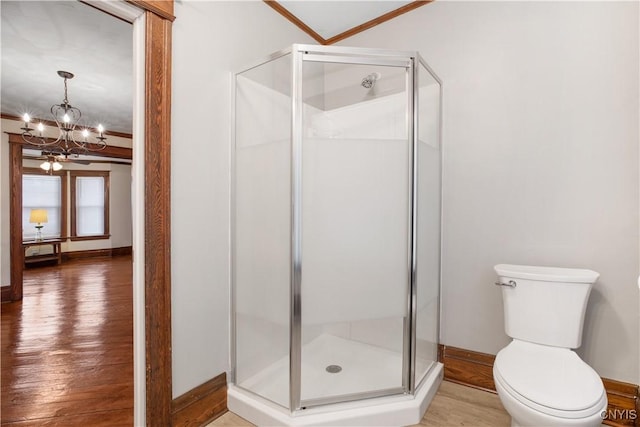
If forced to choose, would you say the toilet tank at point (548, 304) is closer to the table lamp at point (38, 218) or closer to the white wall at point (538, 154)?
the white wall at point (538, 154)

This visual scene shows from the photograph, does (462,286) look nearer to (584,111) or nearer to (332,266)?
(332,266)

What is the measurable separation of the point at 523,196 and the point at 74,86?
4314 millimetres

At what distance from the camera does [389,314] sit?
5.83ft

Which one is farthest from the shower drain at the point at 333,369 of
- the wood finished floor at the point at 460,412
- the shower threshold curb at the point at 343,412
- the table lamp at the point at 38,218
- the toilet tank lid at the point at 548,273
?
the table lamp at the point at 38,218

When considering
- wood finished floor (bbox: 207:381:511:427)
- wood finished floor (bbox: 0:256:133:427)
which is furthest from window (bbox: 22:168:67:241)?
wood finished floor (bbox: 207:381:511:427)

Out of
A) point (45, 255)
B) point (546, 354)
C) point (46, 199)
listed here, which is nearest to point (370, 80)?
point (546, 354)

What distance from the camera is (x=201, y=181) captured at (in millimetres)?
1748

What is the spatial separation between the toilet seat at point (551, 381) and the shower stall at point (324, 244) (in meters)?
0.52

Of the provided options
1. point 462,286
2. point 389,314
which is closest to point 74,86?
point 389,314

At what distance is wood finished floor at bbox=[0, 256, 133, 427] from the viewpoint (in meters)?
1.81

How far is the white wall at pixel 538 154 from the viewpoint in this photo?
1674 millimetres

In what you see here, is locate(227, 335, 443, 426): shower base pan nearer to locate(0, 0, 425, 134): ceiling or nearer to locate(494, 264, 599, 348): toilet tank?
locate(494, 264, 599, 348): toilet tank

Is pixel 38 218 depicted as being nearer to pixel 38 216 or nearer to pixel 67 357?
pixel 38 216

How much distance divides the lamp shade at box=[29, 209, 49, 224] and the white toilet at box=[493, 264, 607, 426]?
8384 millimetres
